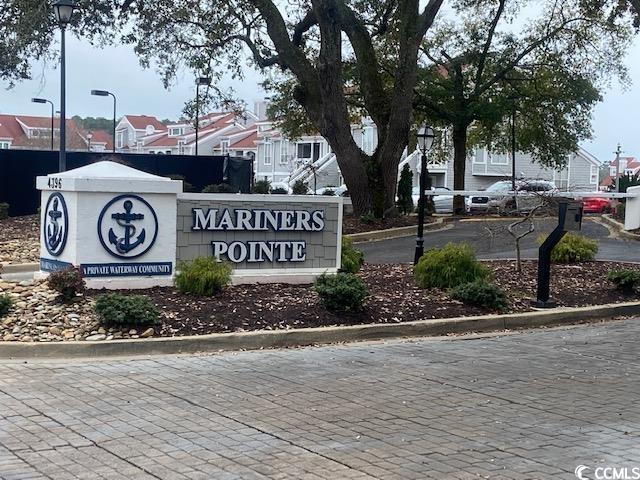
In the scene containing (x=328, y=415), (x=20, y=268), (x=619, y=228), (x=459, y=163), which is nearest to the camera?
(x=328, y=415)

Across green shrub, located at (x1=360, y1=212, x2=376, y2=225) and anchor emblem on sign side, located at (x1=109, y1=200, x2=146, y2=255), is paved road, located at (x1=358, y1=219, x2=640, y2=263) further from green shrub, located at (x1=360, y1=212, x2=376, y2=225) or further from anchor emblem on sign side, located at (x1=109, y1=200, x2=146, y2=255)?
anchor emblem on sign side, located at (x1=109, y1=200, x2=146, y2=255)

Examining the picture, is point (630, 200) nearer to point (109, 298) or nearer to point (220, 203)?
point (220, 203)

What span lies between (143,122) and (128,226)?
3768 inches

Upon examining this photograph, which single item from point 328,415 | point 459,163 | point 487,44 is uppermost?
point 487,44

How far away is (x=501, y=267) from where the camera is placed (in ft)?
50.9

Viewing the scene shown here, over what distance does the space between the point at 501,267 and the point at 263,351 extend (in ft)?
23.9

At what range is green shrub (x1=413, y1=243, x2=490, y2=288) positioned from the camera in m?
12.4

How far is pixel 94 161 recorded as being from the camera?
27.8m

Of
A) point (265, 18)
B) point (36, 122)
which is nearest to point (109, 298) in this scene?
point (265, 18)

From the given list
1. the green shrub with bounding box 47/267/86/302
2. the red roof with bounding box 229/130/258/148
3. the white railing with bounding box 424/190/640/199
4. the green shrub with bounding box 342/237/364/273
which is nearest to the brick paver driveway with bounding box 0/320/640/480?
the green shrub with bounding box 47/267/86/302

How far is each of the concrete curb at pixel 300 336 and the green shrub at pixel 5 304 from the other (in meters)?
0.98

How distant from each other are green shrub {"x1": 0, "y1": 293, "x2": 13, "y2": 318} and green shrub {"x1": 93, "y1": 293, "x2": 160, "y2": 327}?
3.40ft

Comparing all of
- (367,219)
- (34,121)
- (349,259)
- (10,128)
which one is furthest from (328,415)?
(34,121)

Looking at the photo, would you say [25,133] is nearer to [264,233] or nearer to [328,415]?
[264,233]
